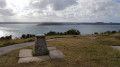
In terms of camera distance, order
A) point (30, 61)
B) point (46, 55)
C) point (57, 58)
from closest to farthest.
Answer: point (30, 61) < point (57, 58) < point (46, 55)

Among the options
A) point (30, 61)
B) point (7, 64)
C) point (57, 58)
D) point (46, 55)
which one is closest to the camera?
point (7, 64)

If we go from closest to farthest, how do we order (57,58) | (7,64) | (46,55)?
(7,64), (57,58), (46,55)

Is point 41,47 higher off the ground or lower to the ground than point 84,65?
higher

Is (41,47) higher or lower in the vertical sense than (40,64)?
higher

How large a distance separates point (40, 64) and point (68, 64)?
1.04 metres

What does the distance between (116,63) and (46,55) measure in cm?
297

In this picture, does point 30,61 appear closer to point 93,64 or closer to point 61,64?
point 61,64

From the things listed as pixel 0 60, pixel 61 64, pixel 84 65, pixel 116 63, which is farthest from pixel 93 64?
pixel 0 60

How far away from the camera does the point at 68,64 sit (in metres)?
4.50

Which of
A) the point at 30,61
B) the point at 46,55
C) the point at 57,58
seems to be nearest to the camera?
the point at 30,61

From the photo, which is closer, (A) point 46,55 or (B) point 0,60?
(B) point 0,60

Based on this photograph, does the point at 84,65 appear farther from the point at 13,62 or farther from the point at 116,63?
the point at 13,62

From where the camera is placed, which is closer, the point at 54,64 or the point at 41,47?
the point at 54,64

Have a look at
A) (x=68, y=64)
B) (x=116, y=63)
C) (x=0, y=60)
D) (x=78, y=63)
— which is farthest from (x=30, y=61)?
(x=116, y=63)
